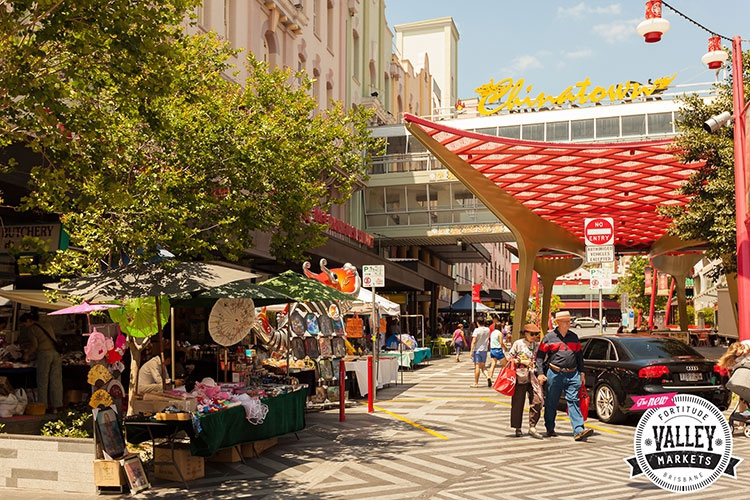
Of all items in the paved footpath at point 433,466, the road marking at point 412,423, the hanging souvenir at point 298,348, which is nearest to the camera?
the paved footpath at point 433,466

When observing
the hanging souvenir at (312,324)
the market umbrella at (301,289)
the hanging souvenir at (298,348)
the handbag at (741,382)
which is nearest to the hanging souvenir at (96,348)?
the market umbrella at (301,289)

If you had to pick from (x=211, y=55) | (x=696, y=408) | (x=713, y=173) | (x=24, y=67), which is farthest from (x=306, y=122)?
(x=713, y=173)

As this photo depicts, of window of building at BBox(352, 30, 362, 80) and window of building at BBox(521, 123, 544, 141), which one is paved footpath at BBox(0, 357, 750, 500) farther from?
→ window of building at BBox(521, 123, 544, 141)

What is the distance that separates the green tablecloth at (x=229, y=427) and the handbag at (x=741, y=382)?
630 centimetres

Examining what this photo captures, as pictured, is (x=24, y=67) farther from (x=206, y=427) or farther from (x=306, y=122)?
(x=306, y=122)

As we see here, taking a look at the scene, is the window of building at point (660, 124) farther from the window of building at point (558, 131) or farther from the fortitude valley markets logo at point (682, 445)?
the fortitude valley markets logo at point (682, 445)

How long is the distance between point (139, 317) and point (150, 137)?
2.74 meters

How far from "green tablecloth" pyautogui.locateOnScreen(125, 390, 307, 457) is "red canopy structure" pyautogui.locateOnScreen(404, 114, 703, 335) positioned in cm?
1158

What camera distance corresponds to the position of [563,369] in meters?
11.7

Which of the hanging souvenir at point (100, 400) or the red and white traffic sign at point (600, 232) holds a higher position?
the red and white traffic sign at point (600, 232)

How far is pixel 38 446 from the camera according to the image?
862 cm

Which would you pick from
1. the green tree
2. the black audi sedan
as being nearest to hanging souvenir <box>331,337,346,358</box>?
the black audi sedan

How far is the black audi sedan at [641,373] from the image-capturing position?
1295 cm

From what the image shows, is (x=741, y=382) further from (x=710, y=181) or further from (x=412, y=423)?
(x=710, y=181)
